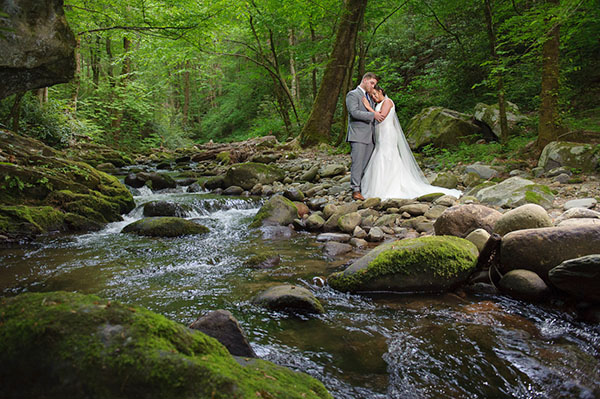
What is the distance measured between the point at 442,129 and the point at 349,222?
6641 millimetres

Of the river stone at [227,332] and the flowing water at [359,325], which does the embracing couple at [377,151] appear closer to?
the flowing water at [359,325]

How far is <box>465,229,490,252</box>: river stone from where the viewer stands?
413 cm

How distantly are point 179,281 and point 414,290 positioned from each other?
2765 millimetres

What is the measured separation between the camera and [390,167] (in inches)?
306

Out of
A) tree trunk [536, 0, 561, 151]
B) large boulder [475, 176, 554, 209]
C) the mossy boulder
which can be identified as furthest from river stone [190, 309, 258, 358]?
the mossy boulder

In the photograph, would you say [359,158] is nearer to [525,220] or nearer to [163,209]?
[525,220]

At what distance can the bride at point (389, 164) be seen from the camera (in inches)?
301

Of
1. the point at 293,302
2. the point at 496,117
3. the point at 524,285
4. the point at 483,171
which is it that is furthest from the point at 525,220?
the point at 496,117

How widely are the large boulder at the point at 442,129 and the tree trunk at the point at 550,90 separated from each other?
10.2 ft

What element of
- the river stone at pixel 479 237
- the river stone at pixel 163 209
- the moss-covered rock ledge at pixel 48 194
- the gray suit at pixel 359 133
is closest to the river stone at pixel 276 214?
the gray suit at pixel 359 133

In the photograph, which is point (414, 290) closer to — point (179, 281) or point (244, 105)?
point (179, 281)

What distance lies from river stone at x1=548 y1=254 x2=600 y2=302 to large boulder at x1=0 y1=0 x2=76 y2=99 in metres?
6.10

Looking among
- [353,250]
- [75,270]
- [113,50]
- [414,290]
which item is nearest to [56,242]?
[75,270]

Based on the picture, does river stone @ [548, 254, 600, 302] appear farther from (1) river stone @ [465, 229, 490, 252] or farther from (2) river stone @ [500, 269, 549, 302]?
(1) river stone @ [465, 229, 490, 252]
